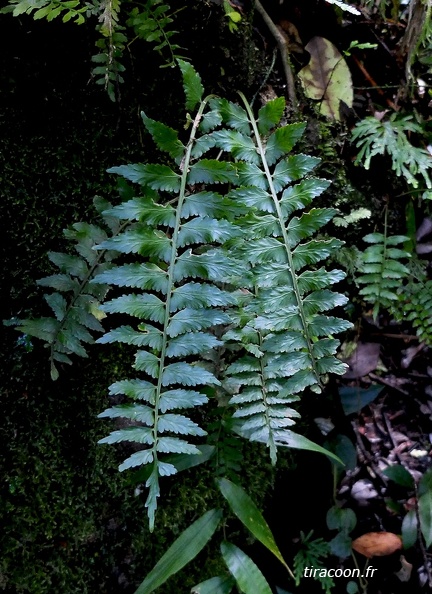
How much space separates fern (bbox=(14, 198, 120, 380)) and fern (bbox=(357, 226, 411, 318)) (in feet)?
3.36

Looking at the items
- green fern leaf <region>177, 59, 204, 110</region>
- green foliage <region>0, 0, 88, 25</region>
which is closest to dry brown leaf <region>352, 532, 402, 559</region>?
green fern leaf <region>177, 59, 204, 110</region>

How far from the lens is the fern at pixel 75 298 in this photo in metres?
1.42

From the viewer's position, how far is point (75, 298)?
145 centimetres

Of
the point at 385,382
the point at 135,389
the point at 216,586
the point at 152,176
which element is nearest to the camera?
the point at 135,389

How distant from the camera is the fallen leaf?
6.70 feet

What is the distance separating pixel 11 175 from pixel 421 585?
2.22 m

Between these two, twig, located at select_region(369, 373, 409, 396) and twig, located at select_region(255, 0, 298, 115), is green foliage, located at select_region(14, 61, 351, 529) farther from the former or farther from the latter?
twig, located at select_region(369, 373, 409, 396)

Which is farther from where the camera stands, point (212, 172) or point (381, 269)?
point (381, 269)

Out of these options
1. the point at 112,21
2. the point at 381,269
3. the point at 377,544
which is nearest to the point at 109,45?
the point at 112,21

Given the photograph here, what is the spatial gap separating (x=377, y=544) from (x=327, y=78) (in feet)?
6.42

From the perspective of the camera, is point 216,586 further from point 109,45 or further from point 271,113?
point 109,45

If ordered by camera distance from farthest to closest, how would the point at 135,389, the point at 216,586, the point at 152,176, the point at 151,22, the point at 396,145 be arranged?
the point at 396,145 → the point at 216,586 → the point at 151,22 → the point at 152,176 → the point at 135,389

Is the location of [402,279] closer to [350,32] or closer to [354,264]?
[354,264]

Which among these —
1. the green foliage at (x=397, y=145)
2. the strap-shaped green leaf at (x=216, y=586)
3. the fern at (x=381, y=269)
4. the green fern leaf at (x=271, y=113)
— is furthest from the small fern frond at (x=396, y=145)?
the strap-shaped green leaf at (x=216, y=586)
